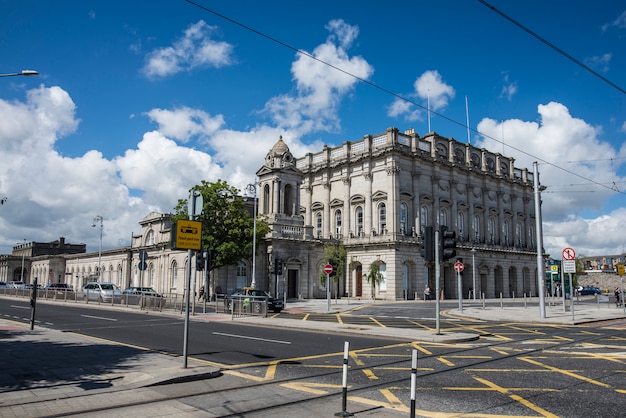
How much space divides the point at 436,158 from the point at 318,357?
158ft

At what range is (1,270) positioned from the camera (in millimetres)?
108000

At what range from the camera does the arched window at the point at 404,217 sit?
5382cm

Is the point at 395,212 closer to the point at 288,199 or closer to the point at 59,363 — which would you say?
the point at 288,199

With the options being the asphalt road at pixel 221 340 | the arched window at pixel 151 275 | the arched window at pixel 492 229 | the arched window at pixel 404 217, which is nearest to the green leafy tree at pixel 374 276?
the arched window at pixel 404 217

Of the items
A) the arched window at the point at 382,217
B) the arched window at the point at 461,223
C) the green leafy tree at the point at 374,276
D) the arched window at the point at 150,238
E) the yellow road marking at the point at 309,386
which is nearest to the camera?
the yellow road marking at the point at 309,386

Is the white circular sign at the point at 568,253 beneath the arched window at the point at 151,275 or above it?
above

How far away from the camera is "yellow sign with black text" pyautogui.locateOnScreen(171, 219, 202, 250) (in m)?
10.5

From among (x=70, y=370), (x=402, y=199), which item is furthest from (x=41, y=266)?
(x=70, y=370)

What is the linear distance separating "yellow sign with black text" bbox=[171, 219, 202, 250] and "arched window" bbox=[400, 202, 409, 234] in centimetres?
4433

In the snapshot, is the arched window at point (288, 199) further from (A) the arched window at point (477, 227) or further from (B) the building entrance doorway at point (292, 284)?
(A) the arched window at point (477, 227)

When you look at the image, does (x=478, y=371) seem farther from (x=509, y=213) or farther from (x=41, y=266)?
(x=41, y=266)

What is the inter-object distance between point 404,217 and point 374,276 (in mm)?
8526

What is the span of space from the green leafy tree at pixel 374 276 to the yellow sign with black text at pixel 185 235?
40.1 metres

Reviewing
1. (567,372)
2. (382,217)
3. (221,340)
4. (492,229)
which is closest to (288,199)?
(382,217)
